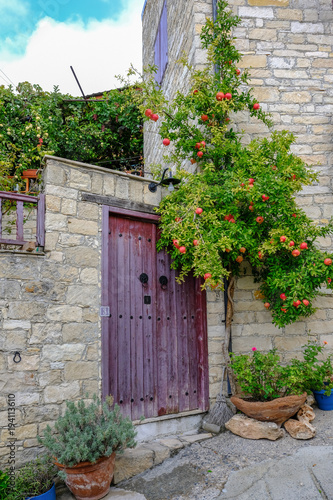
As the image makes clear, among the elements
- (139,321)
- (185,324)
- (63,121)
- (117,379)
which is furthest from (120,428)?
(63,121)

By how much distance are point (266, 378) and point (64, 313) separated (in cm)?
212

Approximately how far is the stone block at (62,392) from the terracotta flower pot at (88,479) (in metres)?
0.53

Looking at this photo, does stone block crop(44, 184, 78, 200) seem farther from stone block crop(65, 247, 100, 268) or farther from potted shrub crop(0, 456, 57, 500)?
potted shrub crop(0, 456, 57, 500)

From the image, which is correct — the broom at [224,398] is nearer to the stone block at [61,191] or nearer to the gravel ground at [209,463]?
the gravel ground at [209,463]

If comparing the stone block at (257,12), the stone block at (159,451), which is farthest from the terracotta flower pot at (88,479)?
the stone block at (257,12)

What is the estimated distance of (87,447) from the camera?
9.38ft

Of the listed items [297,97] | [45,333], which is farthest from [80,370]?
[297,97]

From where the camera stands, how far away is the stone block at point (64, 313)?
11.2 ft

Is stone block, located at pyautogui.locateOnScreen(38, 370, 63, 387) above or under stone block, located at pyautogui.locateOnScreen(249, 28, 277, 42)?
under

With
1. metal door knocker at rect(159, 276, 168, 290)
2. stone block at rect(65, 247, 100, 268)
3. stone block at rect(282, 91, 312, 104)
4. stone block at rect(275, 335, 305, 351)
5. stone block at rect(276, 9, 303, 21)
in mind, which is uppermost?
stone block at rect(276, 9, 303, 21)

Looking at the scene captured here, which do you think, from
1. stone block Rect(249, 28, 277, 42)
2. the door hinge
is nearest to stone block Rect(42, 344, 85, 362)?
the door hinge

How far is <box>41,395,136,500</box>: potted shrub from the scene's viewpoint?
284cm

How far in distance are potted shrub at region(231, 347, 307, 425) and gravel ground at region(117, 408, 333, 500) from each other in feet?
0.78

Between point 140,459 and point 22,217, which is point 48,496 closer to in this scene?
point 140,459
